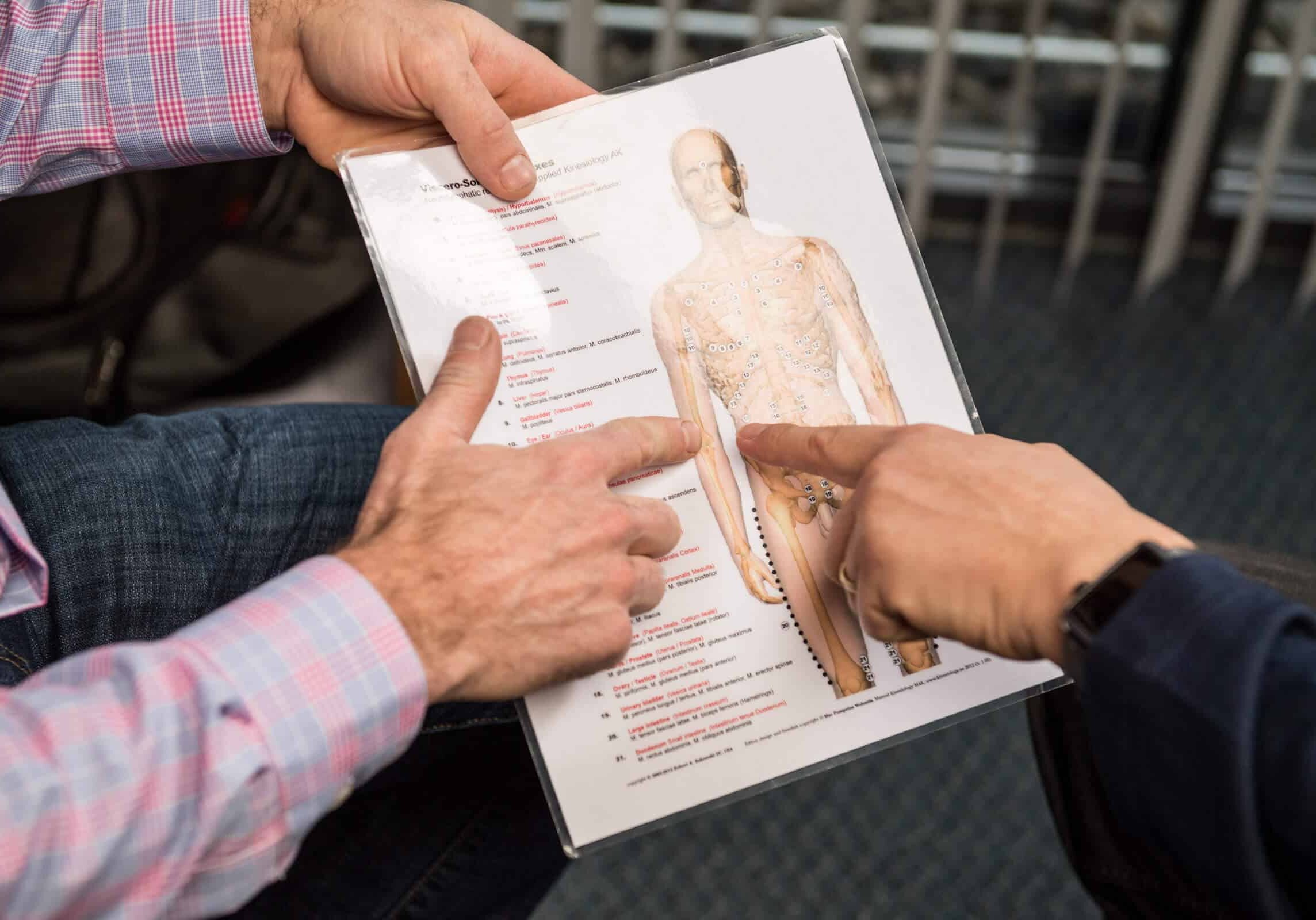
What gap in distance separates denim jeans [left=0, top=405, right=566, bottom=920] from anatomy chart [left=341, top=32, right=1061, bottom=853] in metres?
0.17

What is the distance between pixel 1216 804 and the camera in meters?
0.52

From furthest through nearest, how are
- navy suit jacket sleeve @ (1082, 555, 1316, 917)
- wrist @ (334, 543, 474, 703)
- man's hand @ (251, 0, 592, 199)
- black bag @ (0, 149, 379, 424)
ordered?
1. black bag @ (0, 149, 379, 424)
2. man's hand @ (251, 0, 592, 199)
3. wrist @ (334, 543, 474, 703)
4. navy suit jacket sleeve @ (1082, 555, 1316, 917)

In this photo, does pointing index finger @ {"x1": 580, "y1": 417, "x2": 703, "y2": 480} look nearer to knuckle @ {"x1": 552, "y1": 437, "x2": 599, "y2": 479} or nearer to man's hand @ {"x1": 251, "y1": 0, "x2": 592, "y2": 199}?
knuckle @ {"x1": 552, "y1": 437, "x2": 599, "y2": 479}

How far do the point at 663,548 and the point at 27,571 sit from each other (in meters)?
0.43

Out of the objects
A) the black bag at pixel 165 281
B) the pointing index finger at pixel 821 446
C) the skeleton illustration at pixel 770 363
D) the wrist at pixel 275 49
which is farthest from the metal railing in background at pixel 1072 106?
the pointing index finger at pixel 821 446

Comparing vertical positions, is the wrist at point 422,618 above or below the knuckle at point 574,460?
below

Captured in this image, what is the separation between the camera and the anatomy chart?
704 mm

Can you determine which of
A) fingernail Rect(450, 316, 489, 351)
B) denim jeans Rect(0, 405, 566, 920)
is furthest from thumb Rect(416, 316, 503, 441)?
denim jeans Rect(0, 405, 566, 920)

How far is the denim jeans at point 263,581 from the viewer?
0.76 meters

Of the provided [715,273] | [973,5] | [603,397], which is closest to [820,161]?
[715,273]

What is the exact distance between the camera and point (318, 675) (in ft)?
1.94

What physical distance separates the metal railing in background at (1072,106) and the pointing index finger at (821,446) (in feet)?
2.84

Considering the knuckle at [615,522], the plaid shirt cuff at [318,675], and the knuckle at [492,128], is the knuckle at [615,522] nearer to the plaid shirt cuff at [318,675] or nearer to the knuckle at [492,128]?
the plaid shirt cuff at [318,675]

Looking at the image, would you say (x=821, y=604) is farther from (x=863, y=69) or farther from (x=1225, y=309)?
(x=1225, y=309)
